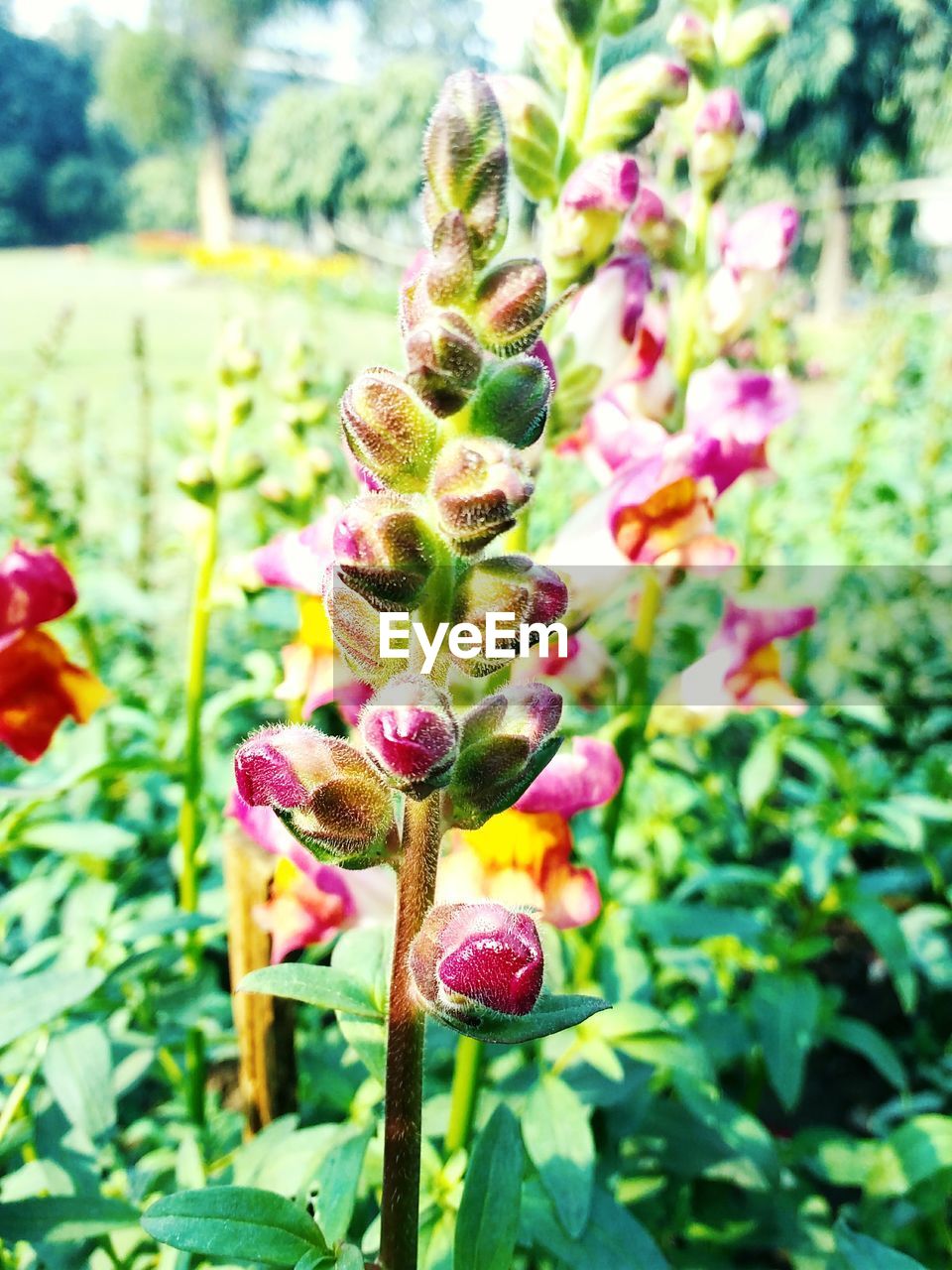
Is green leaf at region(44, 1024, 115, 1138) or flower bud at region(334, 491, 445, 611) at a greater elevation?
flower bud at region(334, 491, 445, 611)

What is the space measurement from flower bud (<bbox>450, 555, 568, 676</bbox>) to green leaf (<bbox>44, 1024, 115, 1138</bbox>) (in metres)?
0.82

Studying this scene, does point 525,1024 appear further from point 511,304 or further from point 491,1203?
point 511,304

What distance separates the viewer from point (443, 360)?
637 mm

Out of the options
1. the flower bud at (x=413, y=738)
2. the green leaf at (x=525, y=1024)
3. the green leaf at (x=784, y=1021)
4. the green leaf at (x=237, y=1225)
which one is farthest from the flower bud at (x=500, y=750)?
the green leaf at (x=784, y=1021)

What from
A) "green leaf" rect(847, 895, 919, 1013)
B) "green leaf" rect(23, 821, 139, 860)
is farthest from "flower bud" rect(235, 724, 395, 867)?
"green leaf" rect(847, 895, 919, 1013)

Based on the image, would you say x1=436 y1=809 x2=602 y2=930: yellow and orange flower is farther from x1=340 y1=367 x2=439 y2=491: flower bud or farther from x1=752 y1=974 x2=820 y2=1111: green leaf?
x1=752 y1=974 x2=820 y2=1111: green leaf

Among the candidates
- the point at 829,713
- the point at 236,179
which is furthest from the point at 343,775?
the point at 236,179

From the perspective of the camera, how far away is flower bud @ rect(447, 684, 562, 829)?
678 mm

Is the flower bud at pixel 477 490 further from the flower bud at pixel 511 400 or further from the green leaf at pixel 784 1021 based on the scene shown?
the green leaf at pixel 784 1021

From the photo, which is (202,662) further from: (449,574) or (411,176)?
(411,176)

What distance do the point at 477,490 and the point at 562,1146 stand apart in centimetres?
84

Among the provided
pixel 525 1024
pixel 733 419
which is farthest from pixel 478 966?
pixel 733 419

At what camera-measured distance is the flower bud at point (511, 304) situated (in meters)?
0.68

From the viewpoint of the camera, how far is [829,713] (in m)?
2.34
